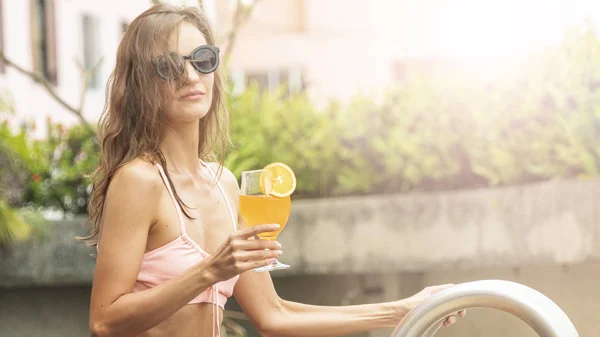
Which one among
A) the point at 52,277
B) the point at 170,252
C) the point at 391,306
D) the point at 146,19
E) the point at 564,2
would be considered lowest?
the point at 52,277

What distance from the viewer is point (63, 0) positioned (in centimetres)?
1428

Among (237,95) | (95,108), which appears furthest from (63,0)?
(237,95)

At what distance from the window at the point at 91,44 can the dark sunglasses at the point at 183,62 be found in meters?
13.9

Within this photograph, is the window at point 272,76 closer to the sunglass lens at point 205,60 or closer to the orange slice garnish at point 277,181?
the sunglass lens at point 205,60

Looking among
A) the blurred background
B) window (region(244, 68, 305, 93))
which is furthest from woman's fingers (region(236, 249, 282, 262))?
window (region(244, 68, 305, 93))

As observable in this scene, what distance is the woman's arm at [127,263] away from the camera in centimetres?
193

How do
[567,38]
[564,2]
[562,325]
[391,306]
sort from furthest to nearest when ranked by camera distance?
[564,2] < [567,38] < [391,306] < [562,325]

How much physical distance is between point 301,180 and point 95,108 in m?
12.2

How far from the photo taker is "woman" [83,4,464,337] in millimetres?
1990

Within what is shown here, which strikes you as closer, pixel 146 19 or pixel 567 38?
pixel 146 19

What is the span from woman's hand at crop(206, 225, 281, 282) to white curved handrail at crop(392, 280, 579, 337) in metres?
0.30

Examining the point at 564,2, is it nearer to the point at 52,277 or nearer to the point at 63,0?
the point at 52,277

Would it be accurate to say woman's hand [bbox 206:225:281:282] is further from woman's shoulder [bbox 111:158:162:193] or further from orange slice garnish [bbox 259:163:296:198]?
woman's shoulder [bbox 111:158:162:193]

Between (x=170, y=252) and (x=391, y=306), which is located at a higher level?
(x=170, y=252)
